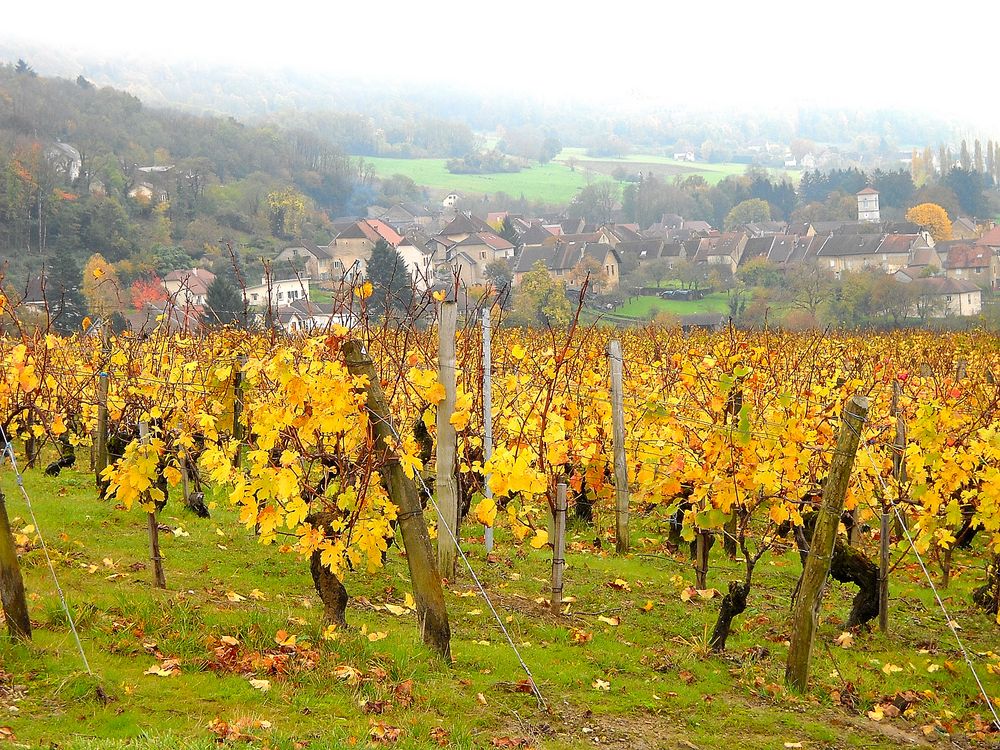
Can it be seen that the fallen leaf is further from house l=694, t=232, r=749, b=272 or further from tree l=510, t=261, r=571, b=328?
house l=694, t=232, r=749, b=272

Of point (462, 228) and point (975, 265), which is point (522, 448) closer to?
point (975, 265)

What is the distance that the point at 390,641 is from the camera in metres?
6.00

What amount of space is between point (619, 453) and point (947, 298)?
60937 millimetres

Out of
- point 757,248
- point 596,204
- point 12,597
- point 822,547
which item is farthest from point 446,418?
point 596,204

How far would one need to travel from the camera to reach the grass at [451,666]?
467cm

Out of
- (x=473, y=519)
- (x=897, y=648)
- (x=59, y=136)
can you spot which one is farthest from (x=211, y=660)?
(x=59, y=136)

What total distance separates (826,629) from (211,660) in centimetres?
485

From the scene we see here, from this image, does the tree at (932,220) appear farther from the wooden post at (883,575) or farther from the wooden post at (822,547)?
the wooden post at (822,547)

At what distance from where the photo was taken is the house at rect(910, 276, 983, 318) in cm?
6081

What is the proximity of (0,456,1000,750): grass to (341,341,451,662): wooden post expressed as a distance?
6.3 inches

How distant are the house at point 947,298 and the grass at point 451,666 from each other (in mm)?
56805

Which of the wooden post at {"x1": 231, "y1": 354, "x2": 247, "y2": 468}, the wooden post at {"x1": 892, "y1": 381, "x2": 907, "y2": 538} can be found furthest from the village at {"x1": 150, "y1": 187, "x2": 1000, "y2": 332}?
the wooden post at {"x1": 892, "y1": 381, "x2": 907, "y2": 538}

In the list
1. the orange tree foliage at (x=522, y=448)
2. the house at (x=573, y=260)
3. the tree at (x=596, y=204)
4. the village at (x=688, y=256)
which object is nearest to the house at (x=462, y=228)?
the village at (x=688, y=256)

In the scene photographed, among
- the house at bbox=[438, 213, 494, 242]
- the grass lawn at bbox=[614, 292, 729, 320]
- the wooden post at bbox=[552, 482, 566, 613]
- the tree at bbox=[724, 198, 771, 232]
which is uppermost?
the tree at bbox=[724, 198, 771, 232]
